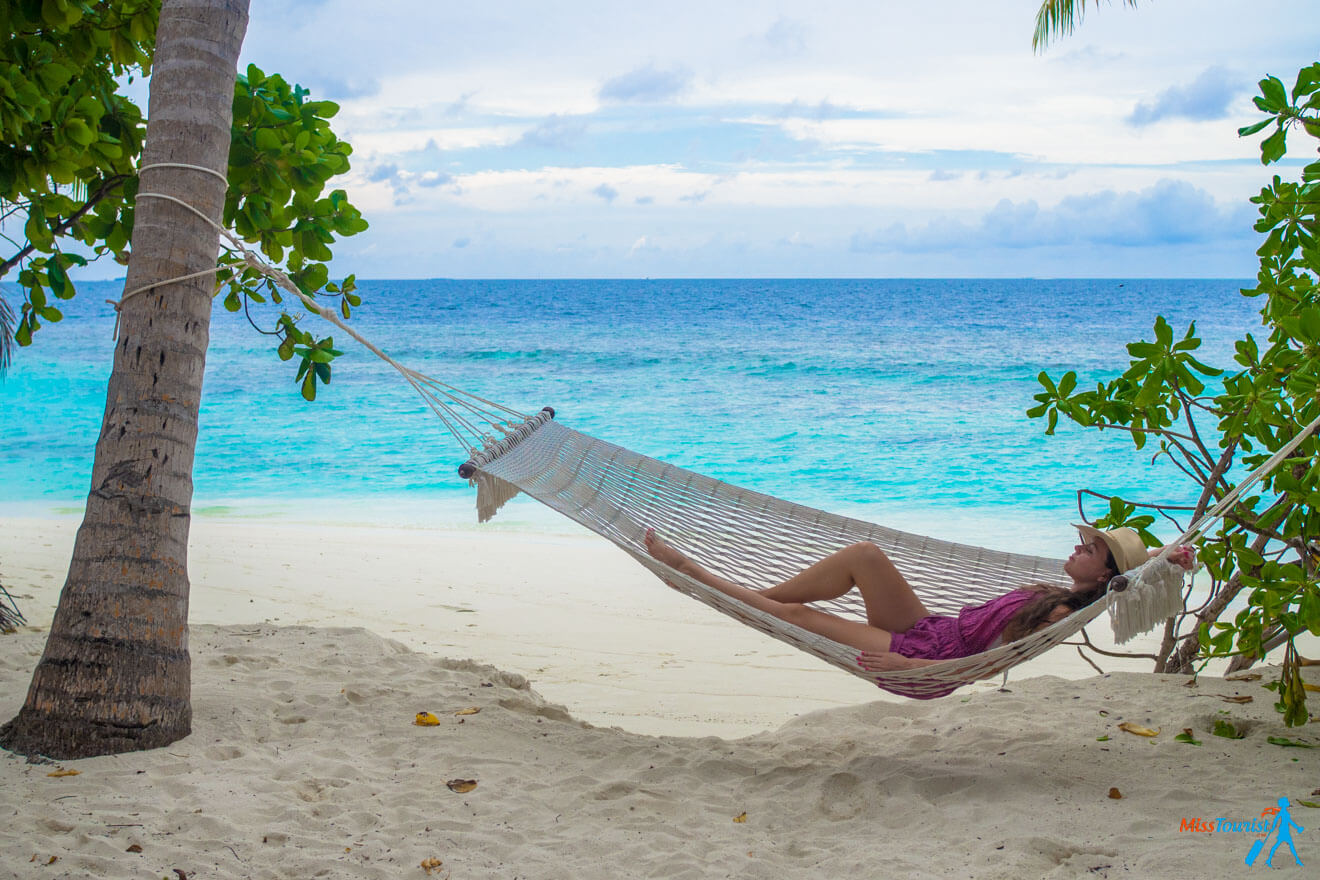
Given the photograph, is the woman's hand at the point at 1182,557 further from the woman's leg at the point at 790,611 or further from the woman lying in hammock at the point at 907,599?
the woman's leg at the point at 790,611

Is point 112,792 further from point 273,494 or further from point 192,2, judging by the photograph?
point 273,494

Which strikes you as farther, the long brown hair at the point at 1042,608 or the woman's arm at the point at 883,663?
the long brown hair at the point at 1042,608

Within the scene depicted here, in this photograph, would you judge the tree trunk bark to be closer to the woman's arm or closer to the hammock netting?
the hammock netting

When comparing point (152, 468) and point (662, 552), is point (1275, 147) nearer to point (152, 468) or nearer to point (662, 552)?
point (662, 552)

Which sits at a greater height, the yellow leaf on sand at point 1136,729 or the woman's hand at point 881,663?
the woman's hand at point 881,663

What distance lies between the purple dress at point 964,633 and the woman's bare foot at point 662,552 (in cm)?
53

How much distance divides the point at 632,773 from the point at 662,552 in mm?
492

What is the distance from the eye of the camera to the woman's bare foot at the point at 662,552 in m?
2.21

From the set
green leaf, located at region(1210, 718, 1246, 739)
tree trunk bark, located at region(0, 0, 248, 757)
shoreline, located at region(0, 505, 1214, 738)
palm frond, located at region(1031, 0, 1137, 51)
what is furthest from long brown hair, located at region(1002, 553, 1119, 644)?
palm frond, located at region(1031, 0, 1137, 51)

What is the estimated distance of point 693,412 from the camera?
448 inches

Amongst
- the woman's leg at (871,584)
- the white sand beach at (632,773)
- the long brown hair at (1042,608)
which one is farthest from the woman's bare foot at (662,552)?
the long brown hair at (1042,608)

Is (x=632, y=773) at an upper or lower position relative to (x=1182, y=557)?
lower

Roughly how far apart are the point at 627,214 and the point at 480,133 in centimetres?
423

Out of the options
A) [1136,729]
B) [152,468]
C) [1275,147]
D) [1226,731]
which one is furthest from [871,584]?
[152,468]
